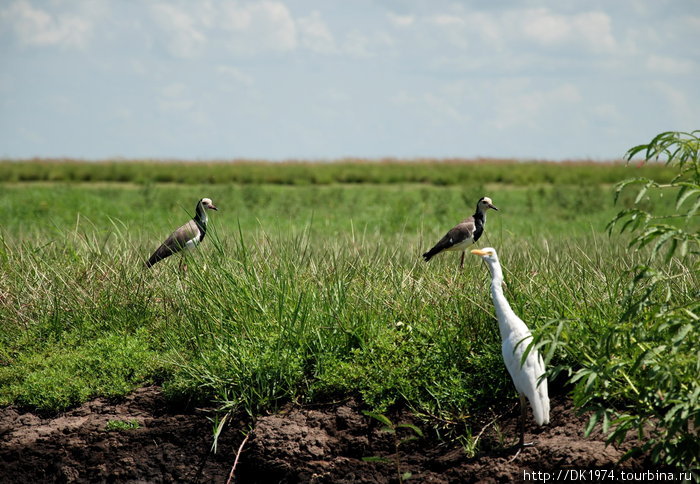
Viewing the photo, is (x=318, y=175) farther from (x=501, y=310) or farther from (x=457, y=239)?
(x=501, y=310)

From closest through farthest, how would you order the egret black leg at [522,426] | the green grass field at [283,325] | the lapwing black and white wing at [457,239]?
the egret black leg at [522,426]
the green grass field at [283,325]
the lapwing black and white wing at [457,239]

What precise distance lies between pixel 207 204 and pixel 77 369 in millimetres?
4360

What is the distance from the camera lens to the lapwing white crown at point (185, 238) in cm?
803

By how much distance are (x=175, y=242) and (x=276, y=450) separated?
381 cm

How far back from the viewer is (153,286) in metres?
7.07

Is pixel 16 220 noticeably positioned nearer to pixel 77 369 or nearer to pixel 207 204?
pixel 207 204

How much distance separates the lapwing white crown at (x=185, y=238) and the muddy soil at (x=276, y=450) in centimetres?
238

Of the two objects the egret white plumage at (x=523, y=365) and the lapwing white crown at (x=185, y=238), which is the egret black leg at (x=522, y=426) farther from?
the lapwing white crown at (x=185, y=238)

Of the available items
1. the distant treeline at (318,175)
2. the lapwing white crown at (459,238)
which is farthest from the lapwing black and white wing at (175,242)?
the distant treeline at (318,175)

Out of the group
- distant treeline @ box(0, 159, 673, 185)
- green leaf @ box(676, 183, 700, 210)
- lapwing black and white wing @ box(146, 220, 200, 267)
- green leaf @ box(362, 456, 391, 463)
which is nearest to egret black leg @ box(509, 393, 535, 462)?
green leaf @ box(362, 456, 391, 463)

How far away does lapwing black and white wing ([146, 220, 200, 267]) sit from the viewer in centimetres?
796

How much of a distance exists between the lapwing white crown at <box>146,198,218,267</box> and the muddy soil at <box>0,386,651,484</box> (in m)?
2.38

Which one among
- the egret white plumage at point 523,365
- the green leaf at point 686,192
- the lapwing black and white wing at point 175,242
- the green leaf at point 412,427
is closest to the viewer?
the green leaf at point 686,192

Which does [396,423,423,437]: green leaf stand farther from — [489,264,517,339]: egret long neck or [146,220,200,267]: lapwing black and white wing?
[146,220,200,267]: lapwing black and white wing
